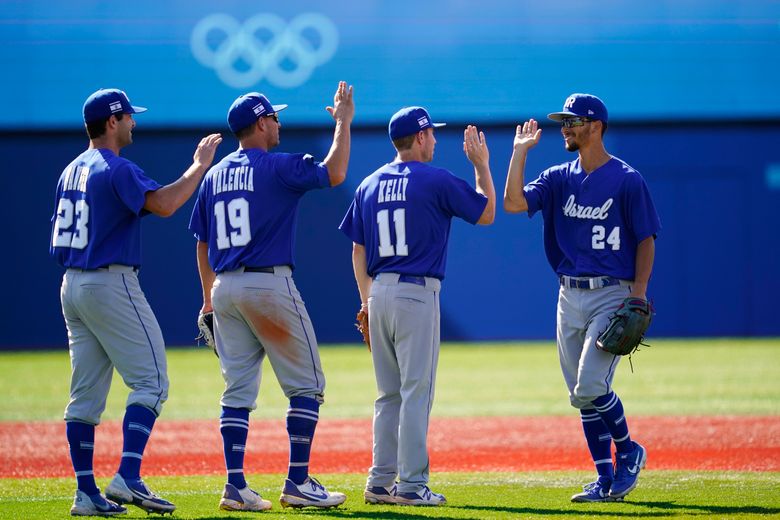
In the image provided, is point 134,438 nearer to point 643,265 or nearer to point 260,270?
point 260,270

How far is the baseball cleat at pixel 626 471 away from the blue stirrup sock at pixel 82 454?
2615mm

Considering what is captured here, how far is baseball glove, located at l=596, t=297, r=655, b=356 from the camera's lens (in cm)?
564

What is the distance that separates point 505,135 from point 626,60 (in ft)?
8.95

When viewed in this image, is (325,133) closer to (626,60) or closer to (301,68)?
(301,68)

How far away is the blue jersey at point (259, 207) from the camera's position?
5609mm

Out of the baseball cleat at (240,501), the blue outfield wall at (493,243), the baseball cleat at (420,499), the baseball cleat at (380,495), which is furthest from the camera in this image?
the blue outfield wall at (493,243)

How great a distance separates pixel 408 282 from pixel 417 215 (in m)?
0.35

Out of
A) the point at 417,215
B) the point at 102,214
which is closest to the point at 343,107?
the point at 417,215

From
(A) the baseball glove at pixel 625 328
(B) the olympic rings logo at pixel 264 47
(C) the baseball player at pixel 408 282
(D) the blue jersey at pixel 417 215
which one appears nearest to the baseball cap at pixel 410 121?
(C) the baseball player at pixel 408 282

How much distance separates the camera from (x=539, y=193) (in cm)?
612

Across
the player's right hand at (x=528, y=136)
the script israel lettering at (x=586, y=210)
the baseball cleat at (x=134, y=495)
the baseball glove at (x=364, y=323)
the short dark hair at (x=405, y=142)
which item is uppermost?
the player's right hand at (x=528, y=136)

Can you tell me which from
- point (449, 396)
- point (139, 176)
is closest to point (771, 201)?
point (449, 396)

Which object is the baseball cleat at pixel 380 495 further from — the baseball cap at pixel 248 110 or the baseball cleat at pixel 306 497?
the baseball cap at pixel 248 110

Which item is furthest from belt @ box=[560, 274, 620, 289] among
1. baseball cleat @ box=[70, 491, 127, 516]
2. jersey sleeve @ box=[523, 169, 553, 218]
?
baseball cleat @ box=[70, 491, 127, 516]
